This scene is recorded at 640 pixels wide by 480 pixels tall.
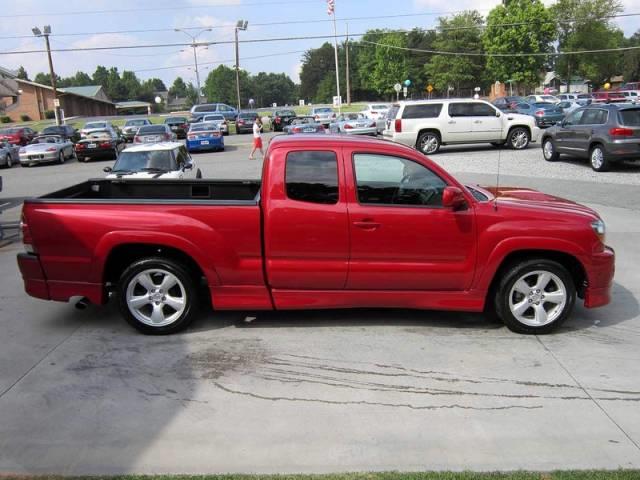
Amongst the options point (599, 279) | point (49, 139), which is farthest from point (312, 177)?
point (49, 139)

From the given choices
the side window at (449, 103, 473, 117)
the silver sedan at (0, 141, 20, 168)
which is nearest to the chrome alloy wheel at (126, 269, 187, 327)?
the side window at (449, 103, 473, 117)

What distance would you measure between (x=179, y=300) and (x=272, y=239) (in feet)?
3.55

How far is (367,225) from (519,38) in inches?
2894

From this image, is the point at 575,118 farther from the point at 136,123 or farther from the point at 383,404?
the point at 136,123

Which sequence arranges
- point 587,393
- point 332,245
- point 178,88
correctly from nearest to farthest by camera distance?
point 587,393 < point 332,245 < point 178,88

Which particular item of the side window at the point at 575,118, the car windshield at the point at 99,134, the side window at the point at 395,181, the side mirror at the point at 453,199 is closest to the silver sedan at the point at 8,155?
the car windshield at the point at 99,134

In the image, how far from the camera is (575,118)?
17.5 metres

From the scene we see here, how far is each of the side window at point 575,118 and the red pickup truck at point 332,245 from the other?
1309cm

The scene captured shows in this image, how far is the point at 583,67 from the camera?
3103 inches

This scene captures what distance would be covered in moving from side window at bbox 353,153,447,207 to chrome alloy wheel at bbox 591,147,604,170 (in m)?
12.6

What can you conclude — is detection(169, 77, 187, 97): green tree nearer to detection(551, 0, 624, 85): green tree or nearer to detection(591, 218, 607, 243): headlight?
detection(551, 0, 624, 85): green tree

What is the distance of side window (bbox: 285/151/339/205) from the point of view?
5289mm

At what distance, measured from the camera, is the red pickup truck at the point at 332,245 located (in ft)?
17.2

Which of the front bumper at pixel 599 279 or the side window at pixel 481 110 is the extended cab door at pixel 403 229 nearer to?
the front bumper at pixel 599 279
